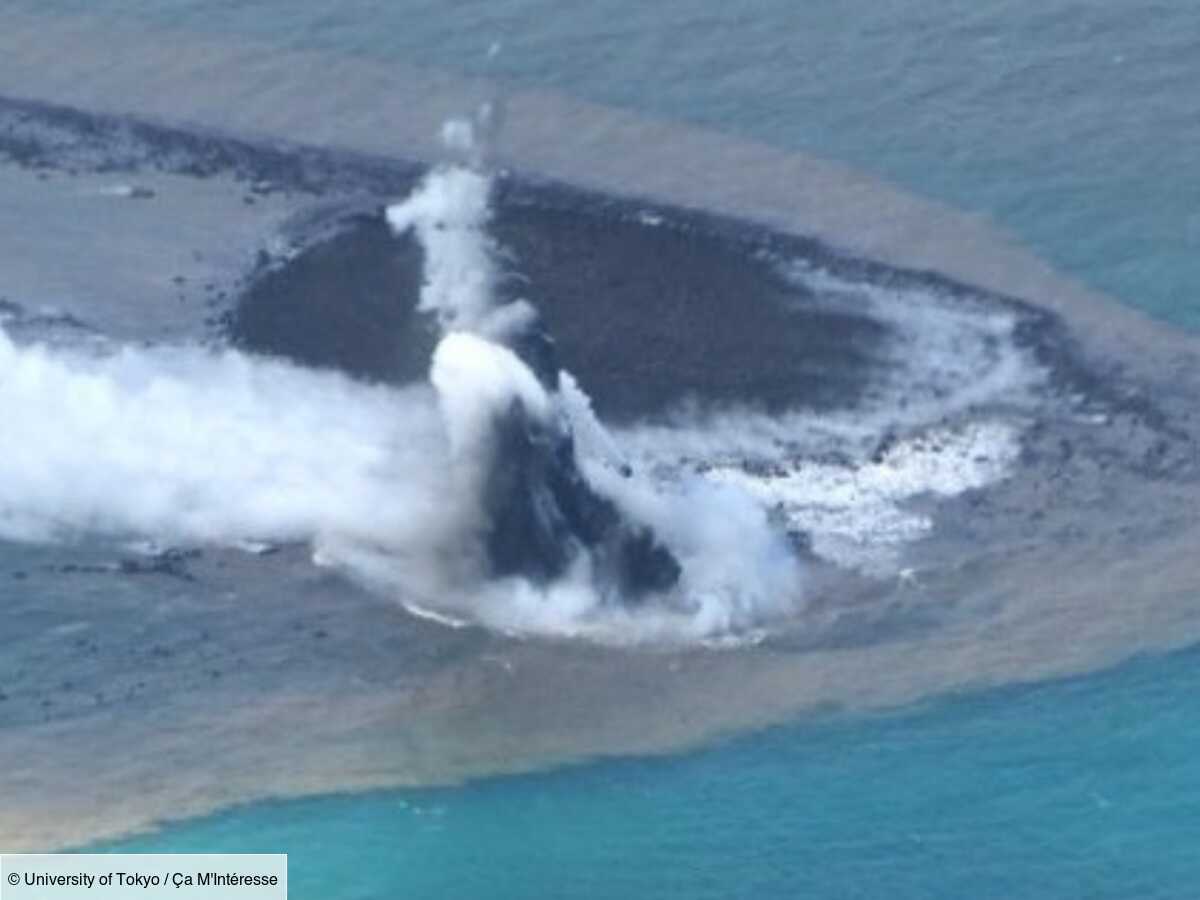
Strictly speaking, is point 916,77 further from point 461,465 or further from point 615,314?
point 461,465

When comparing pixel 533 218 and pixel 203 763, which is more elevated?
pixel 533 218

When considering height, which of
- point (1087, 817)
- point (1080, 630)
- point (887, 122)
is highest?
point (887, 122)

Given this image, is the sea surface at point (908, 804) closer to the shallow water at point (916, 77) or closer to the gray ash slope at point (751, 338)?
the shallow water at point (916, 77)

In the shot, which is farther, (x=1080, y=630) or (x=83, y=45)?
(x=83, y=45)

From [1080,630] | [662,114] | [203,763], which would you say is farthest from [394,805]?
[662,114]

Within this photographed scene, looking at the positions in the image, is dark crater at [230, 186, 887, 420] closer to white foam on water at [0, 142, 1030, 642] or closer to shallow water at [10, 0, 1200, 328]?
white foam on water at [0, 142, 1030, 642]

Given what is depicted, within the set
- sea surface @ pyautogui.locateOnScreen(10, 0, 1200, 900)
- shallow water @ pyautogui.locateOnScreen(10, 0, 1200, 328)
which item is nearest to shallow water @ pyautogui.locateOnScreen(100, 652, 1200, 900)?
sea surface @ pyautogui.locateOnScreen(10, 0, 1200, 900)

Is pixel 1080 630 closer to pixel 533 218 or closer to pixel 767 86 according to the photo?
pixel 533 218

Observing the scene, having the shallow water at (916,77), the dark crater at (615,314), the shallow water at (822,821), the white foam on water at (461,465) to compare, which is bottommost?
the shallow water at (822,821)

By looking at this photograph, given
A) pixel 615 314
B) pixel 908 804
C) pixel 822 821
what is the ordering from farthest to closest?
pixel 615 314
pixel 908 804
pixel 822 821

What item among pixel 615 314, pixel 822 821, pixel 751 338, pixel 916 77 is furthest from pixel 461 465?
pixel 916 77

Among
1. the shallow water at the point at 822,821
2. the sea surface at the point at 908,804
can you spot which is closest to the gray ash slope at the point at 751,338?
the sea surface at the point at 908,804
